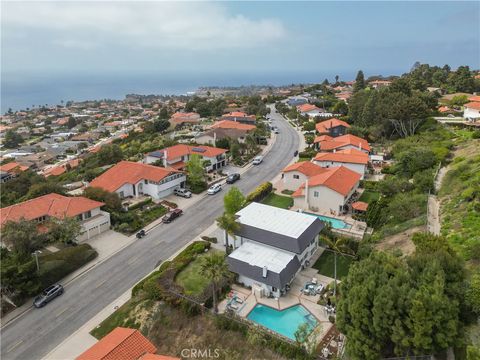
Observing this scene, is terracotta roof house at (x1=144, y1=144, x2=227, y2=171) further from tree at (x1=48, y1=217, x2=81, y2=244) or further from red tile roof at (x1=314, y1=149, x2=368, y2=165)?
tree at (x1=48, y1=217, x2=81, y2=244)

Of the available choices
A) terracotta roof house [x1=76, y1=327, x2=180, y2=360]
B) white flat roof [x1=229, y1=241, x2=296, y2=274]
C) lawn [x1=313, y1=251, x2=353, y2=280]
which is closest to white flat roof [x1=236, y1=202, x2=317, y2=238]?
white flat roof [x1=229, y1=241, x2=296, y2=274]

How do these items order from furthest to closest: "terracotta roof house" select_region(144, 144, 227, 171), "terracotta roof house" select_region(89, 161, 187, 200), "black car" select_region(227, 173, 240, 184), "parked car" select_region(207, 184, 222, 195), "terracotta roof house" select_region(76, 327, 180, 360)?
"terracotta roof house" select_region(144, 144, 227, 171) < "black car" select_region(227, 173, 240, 184) < "parked car" select_region(207, 184, 222, 195) < "terracotta roof house" select_region(89, 161, 187, 200) < "terracotta roof house" select_region(76, 327, 180, 360)

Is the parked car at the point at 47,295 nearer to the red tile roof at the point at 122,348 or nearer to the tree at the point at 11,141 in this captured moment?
the red tile roof at the point at 122,348

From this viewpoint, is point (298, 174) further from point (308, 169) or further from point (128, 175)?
point (128, 175)

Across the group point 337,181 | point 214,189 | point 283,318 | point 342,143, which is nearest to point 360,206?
point 337,181

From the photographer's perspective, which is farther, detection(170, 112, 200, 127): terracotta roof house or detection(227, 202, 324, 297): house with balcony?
detection(170, 112, 200, 127): terracotta roof house
